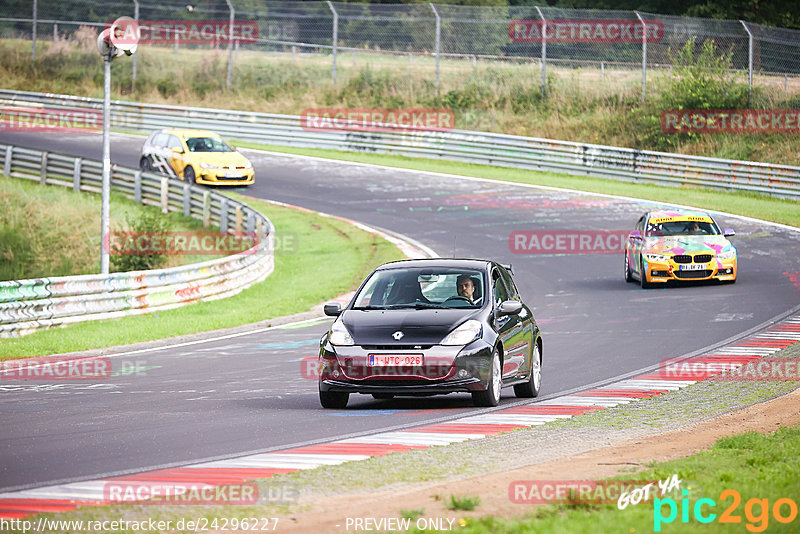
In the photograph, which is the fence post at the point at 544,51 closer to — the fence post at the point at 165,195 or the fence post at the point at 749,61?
the fence post at the point at 749,61

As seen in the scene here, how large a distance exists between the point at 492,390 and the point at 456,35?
35.2 meters

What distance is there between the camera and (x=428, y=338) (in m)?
11.8

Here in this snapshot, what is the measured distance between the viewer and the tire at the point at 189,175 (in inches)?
1480

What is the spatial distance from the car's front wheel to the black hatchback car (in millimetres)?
25217

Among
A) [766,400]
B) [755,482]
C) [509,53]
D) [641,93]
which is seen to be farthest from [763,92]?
[755,482]

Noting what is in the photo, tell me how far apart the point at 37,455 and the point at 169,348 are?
8.75 meters

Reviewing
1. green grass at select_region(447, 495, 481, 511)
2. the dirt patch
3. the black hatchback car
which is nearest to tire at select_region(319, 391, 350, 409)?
the black hatchback car

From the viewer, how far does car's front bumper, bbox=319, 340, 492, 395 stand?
38.4ft

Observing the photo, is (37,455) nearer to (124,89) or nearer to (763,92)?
(763,92)

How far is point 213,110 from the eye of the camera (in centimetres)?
4819
